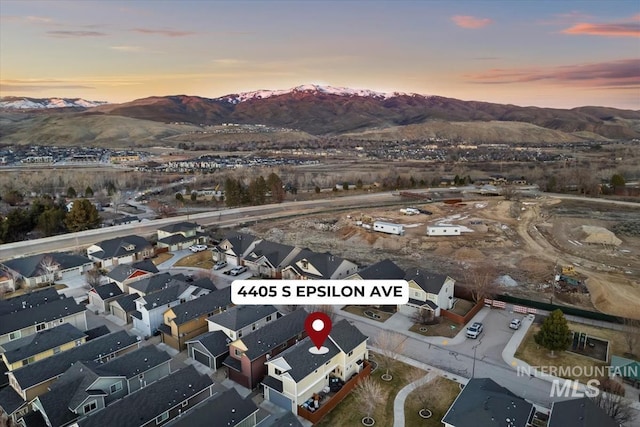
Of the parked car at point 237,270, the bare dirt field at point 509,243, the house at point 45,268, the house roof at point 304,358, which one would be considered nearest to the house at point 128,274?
the house at point 45,268

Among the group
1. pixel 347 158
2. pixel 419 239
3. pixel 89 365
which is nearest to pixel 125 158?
pixel 347 158

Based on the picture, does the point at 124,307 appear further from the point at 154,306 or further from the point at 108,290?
the point at 108,290

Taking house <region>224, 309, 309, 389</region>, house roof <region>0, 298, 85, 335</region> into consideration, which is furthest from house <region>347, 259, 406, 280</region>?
house roof <region>0, 298, 85, 335</region>

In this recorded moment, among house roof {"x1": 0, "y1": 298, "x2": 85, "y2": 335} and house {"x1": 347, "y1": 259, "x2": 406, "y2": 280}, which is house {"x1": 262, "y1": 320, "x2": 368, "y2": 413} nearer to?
house {"x1": 347, "y1": 259, "x2": 406, "y2": 280}

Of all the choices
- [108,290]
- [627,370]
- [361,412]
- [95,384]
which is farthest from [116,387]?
[627,370]

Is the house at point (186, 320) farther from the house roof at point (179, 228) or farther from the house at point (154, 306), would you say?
the house roof at point (179, 228)

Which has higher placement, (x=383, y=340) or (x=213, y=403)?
(x=213, y=403)

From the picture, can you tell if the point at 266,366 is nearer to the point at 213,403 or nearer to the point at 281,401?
the point at 281,401

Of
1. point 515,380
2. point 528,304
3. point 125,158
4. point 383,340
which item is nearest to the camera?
point 515,380
